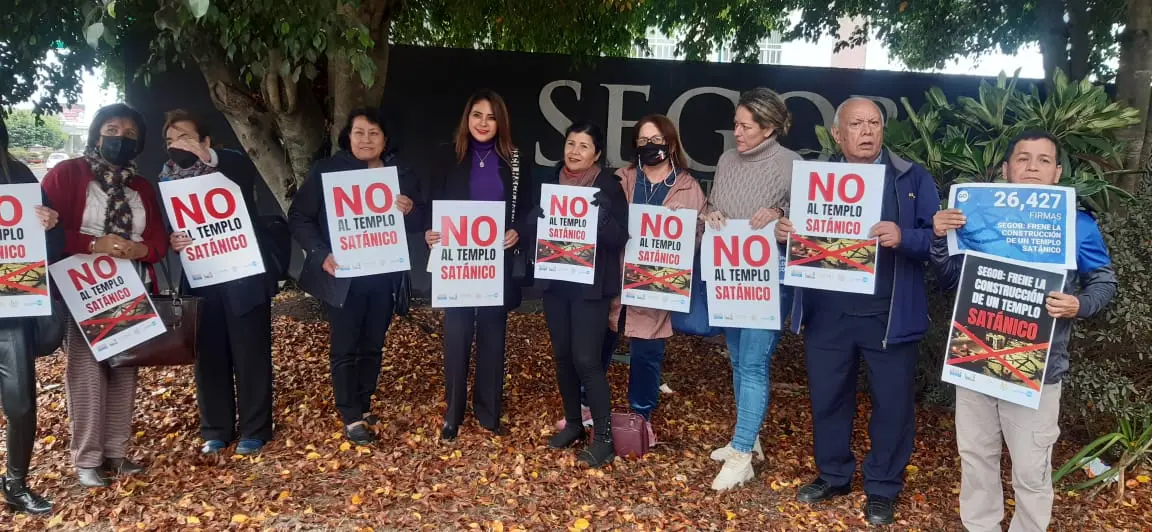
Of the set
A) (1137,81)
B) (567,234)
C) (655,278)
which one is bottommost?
(655,278)

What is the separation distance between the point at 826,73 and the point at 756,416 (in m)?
5.30

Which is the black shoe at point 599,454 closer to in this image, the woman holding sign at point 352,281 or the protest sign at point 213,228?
the woman holding sign at point 352,281

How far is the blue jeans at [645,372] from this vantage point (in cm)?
441

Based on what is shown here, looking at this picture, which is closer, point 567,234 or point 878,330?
point 878,330

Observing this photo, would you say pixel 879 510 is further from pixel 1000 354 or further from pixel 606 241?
pixel 606 241

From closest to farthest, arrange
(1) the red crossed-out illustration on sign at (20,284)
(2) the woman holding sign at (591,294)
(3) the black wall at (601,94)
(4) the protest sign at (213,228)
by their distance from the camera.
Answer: (1) the red crossed-out illustration on sign at (20,284)
(4) the protest sign at (213,228)
(2) the woman holding sign at (591,294)
(3) the black wall at (601,94)

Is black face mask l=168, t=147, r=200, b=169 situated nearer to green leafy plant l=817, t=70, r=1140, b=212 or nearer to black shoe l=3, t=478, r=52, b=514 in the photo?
black shoe l=3, t=478, r=52, b=514

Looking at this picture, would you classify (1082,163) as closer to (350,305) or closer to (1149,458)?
(1149,458)

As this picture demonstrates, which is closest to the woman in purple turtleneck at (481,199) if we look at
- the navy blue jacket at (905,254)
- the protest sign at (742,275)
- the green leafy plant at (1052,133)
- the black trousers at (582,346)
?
the black trousers at (582,346)

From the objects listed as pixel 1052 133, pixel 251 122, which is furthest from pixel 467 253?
pixel 1052 133

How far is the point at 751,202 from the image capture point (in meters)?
3.77

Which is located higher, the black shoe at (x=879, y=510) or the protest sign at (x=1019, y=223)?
the protest sign at (x=1019, y=223)

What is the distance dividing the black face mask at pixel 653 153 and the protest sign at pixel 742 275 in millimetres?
460

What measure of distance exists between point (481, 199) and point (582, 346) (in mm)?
997
